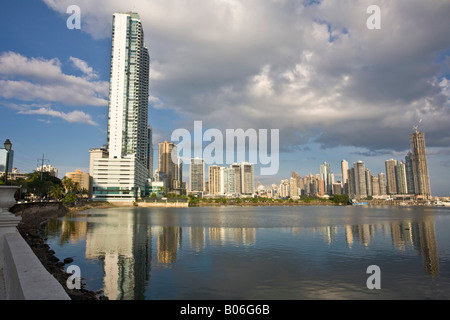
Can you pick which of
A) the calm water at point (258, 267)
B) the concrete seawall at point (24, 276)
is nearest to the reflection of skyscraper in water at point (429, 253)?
the calm water at point (258, 267)

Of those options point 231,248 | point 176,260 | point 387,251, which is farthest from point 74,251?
point 387,251

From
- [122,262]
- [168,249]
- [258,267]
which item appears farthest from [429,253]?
[122,262]

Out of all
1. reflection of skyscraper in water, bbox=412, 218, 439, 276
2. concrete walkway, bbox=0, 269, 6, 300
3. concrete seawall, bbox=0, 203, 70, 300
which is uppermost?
concrete seawall, bbox=0, 203, 70, 300

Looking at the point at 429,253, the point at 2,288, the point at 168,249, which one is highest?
the point at 2,288

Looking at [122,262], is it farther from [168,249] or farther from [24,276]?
[24,276]

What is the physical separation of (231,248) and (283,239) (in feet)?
40.7

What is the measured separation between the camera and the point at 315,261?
30.6 m

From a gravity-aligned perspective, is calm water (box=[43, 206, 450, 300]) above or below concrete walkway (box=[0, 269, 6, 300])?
below

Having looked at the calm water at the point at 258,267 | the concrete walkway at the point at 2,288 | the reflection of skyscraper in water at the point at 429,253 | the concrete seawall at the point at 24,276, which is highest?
the concrete seawall at the point at 24,276

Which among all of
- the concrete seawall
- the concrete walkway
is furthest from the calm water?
the concrete seawall

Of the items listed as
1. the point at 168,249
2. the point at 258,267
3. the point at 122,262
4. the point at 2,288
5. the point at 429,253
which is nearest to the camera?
the point at 2,288

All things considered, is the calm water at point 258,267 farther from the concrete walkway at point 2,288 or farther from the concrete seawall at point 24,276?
the concrete seawall at point 24,276

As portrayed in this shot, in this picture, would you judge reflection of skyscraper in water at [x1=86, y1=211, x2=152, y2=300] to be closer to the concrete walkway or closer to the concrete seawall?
the concrete walkway

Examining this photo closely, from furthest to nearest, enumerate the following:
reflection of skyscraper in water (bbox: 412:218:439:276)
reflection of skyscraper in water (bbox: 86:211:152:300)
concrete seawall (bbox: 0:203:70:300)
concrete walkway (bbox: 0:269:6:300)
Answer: reflection of skyscraper in water (bbox: 412:218:439:276)
reflection of skyscraper in water (bbox: 86:211:152:300)
concrete walkway (bbox: 0:269:6:300)
concrete seawall (bbox: 0:203:70:300)
